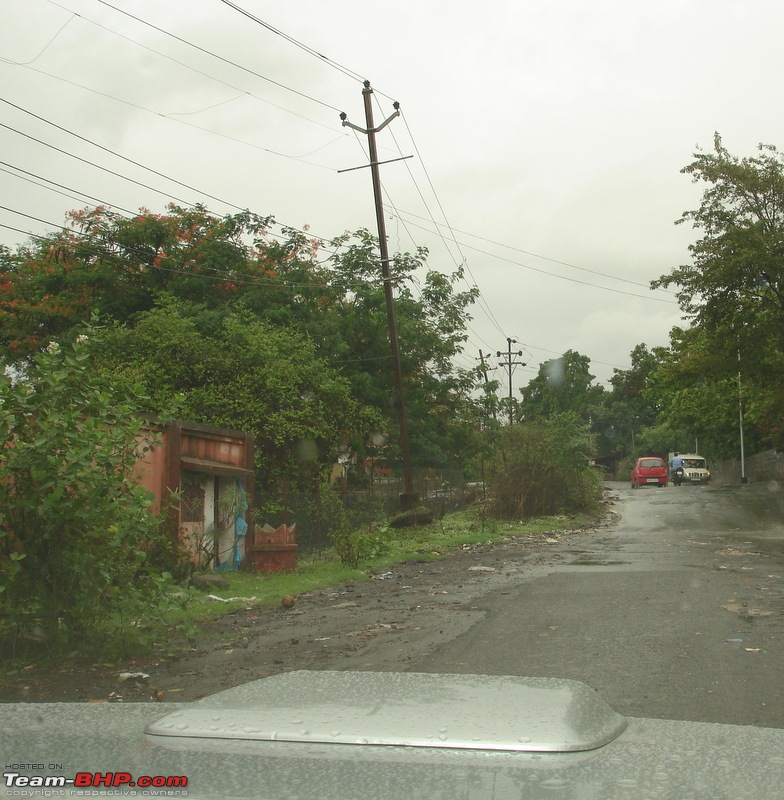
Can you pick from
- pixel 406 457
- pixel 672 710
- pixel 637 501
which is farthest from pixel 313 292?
pixel 672 710

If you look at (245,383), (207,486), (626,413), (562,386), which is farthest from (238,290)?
(626,413)

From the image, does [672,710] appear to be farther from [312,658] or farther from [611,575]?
[611,575]

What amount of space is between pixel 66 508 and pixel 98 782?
19.9 feet

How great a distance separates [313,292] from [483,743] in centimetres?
2854

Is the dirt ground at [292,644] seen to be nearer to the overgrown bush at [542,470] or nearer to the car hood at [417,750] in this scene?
the car hood at [417,750]

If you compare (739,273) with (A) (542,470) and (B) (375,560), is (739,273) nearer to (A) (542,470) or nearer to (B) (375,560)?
(A) (542,470)

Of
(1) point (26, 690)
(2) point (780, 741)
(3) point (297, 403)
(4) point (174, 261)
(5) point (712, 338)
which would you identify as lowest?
(1) point (26, 690)

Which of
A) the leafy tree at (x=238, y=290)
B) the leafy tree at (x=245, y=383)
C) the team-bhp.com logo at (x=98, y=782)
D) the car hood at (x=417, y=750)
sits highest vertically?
the leafy tree at (x=238, y=290)

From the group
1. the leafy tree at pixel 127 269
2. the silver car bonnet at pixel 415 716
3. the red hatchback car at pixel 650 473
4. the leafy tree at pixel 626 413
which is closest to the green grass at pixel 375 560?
the silver car bonnet at pixel 415 716

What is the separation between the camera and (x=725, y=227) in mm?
28656

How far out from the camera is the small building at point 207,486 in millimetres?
14617

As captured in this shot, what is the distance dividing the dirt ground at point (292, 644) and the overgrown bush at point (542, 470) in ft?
48.6

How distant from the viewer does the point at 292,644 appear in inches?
337

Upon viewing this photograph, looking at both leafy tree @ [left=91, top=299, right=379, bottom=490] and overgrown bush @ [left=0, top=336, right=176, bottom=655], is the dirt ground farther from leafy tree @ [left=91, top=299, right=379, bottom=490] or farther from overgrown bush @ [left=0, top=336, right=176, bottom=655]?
leafy tree @ [left=91, top=299, right=379, bottom=490]
